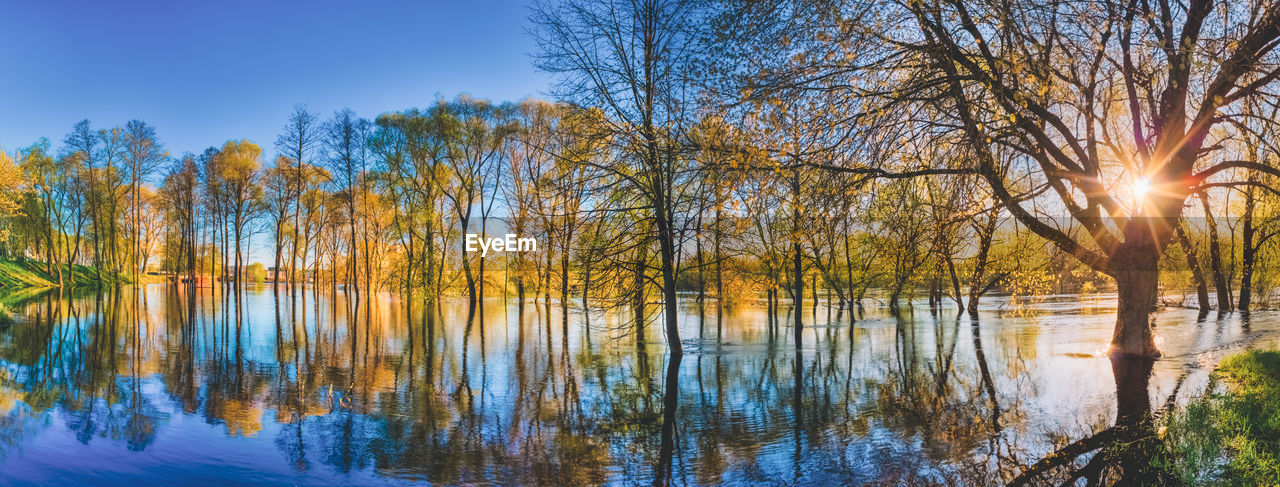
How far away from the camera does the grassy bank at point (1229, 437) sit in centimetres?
620

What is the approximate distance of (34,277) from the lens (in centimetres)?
5803

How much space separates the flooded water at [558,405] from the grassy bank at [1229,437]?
2.58ft

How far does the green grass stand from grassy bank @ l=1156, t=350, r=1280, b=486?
221 feet

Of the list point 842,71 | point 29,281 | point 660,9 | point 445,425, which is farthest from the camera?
point 29,281

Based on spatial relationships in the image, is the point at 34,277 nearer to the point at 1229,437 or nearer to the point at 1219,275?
the point at 1229,437

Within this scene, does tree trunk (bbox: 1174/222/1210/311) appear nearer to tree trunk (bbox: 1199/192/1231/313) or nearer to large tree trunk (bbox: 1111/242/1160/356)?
tree trunk (bbox: 1199/192/1231/313)

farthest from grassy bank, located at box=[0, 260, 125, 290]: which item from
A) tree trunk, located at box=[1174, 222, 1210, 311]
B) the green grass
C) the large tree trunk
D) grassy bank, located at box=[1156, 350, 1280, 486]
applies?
tree trunk, located at box=[1174, 222, 1210, 311]

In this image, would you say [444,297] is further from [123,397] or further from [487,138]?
[123,397]

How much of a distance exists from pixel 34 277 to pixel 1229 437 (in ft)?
254

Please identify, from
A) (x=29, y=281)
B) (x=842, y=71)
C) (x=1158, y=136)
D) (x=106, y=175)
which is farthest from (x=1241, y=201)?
(x=29, y=281)

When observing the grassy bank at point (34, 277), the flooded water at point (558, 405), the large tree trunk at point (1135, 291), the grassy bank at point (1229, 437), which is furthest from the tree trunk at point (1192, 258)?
the grassy bank at point (34, 277)

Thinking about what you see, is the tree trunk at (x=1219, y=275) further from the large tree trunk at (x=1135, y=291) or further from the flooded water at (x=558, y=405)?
the large tree trunk at (x=1135, y=291)

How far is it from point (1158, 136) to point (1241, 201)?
57.4 ft

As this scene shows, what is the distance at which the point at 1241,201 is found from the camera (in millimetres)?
24953
